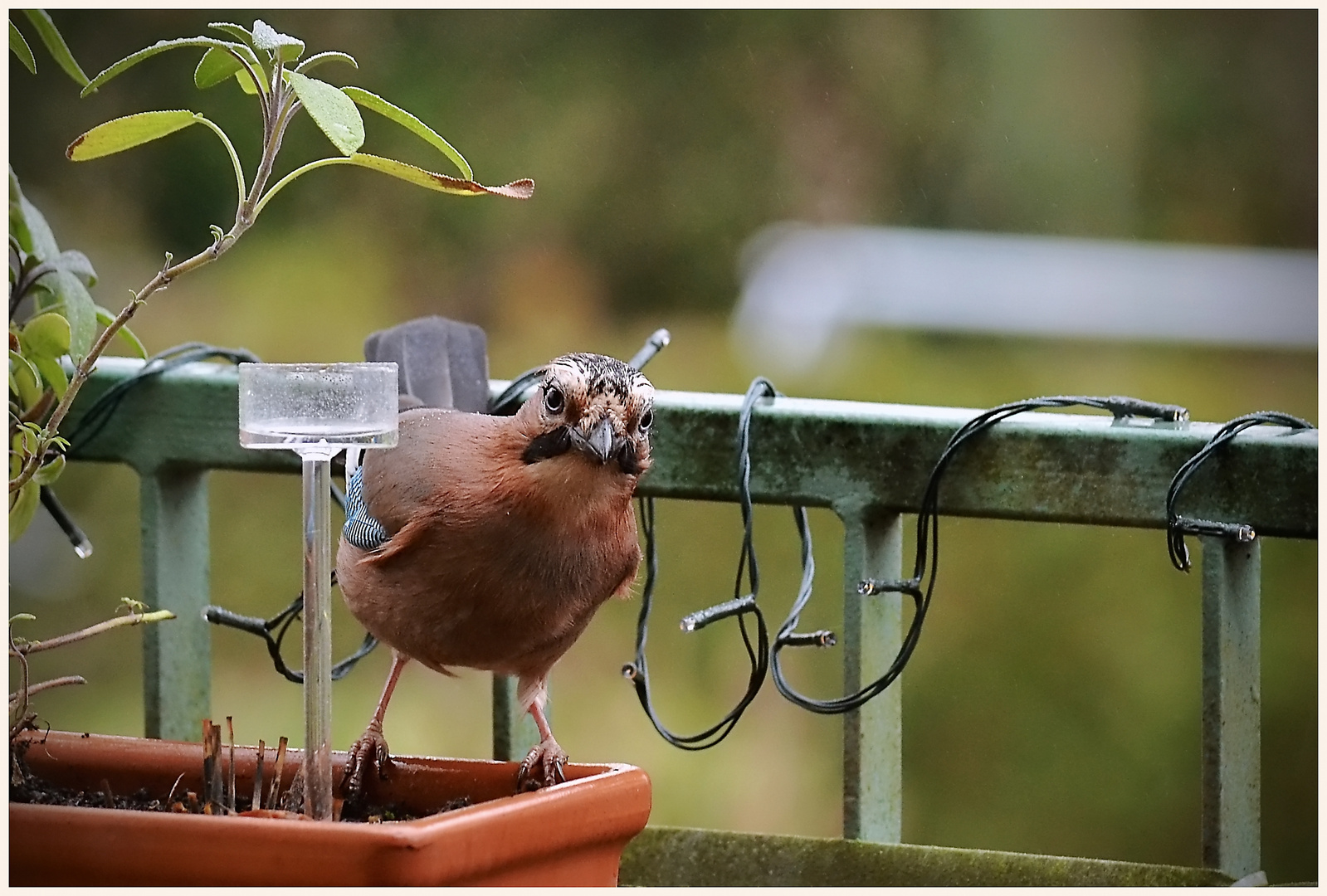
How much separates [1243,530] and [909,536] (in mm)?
572

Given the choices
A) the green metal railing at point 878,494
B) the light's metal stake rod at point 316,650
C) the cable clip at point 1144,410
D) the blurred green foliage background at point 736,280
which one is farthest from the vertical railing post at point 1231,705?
the blurred green foliage background at point 736,280

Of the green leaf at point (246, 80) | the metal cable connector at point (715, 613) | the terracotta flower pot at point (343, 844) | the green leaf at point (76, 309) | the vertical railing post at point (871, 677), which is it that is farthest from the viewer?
the vertical railing post at point (871, 677)

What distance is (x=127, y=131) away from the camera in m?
1.16

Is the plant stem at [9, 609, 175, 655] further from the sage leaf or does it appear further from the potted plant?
the sage leaf

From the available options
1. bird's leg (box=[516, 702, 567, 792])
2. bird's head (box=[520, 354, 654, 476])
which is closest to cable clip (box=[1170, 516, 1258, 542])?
bird's head (box=[520, 354, 654, 476])

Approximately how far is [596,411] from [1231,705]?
0.69m

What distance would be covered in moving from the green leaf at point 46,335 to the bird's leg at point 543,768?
1.76 feet

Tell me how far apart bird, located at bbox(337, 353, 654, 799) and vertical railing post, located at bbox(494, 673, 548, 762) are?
0.24 m

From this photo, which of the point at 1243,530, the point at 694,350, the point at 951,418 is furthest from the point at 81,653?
the point at 1243,530

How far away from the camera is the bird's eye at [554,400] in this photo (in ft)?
4.40

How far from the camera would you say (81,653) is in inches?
124

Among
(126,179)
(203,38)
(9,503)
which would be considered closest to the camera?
(203,38)

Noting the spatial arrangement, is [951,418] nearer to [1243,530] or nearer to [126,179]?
[1243,530]

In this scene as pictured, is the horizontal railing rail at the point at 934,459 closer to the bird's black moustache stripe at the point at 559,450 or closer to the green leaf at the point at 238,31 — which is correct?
the bird's black moustache stripe at the point at 559,450
